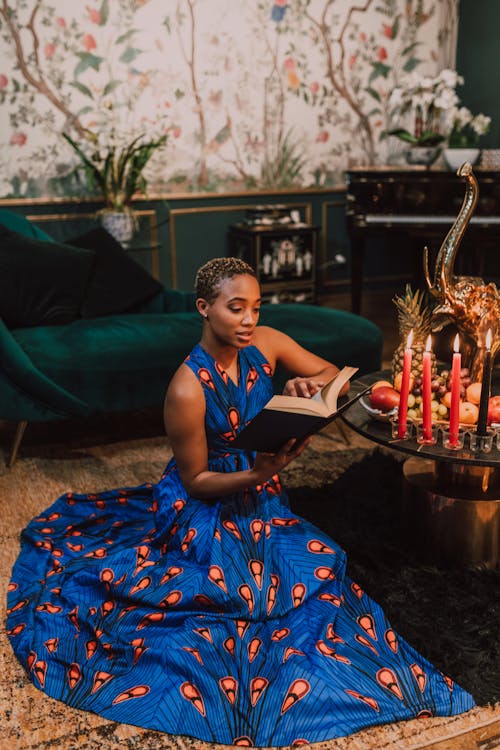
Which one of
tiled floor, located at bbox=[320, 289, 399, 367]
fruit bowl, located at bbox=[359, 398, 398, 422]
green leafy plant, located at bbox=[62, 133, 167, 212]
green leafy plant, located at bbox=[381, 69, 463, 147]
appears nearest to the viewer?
fruit bowl, located at bbox=[359, 398, 398, 422]

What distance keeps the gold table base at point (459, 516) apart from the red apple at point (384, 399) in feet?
0.78

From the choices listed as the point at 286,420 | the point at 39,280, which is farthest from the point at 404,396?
the point at 39,280

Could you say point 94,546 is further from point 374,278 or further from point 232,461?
point 374,278

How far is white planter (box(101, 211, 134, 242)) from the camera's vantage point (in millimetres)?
4551

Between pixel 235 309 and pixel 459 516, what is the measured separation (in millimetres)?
868

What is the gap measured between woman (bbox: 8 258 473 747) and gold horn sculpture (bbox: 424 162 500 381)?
49 centimetres

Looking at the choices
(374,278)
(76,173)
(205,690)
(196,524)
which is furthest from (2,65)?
(205,690)

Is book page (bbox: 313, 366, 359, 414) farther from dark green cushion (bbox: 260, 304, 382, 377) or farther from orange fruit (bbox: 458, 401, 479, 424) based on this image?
dark green cushion (bbox: 260, 304, 382, 377)

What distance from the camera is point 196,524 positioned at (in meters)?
1.92

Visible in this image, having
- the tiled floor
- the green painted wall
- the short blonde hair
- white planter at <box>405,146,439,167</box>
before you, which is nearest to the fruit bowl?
the short blonde hair

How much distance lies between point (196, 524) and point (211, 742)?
20.9 inches

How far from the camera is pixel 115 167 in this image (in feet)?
15.0

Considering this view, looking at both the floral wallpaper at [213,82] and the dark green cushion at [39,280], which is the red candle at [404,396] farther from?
the floral wallpaper at [213,82]

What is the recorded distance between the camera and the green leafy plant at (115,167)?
179 inches
